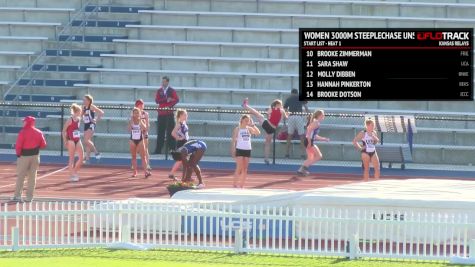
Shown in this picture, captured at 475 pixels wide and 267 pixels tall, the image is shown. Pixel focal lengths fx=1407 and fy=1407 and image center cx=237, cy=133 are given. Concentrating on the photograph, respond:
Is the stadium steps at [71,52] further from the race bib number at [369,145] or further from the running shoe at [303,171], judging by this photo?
the race bib number at [369,145]

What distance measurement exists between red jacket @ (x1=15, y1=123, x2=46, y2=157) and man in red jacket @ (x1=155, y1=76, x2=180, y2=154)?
7.75m

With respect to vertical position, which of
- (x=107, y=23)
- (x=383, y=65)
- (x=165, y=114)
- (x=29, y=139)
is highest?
(x=107, y=23)

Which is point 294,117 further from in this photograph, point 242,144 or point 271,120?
point 242,144

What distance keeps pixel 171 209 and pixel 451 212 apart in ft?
14.0

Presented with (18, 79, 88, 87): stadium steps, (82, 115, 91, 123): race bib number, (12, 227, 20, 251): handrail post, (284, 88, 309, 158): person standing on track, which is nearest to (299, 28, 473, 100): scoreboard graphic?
(12, 227, 20, 251): handrail post

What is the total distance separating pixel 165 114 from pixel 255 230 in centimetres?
1297

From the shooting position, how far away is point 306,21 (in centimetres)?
3731

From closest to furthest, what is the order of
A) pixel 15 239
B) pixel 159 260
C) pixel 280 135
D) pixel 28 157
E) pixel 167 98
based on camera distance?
pixel 159 260 < pixel 15 239 < pixel 28 157 < pixel 280 135 < pixel 167 98

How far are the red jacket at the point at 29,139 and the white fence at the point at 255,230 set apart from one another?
4.51 meters

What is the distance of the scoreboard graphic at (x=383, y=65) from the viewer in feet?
75.3

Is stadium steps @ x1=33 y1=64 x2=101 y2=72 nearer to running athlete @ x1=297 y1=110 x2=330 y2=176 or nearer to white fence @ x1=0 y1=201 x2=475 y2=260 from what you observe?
running athlete @ x1=297 y1=110 x2=330 y2=176

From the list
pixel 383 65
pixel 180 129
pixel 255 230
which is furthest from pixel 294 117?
pixel 255 230

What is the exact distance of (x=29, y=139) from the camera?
25.6 m

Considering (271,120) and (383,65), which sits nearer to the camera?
(383,65)
